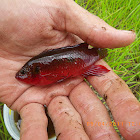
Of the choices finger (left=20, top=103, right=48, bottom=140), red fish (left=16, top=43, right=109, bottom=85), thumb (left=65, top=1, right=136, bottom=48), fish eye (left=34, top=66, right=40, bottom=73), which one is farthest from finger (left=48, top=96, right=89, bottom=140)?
thumb (left=65, top=1, right=136, bottom=48)

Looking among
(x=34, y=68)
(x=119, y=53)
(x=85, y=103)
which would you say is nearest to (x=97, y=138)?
(x=85, y=103)

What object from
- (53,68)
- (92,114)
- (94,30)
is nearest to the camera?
(92,114)

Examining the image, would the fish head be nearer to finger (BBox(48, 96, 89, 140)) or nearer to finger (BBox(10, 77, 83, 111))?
finger (BBox(10, 77, 83, 111))

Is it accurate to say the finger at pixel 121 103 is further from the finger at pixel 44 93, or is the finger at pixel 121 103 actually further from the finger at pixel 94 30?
the finger at pixel 94 30

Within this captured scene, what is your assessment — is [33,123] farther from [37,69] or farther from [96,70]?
[96,70]

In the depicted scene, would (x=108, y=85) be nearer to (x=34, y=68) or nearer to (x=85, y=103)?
(x=85, y=103)

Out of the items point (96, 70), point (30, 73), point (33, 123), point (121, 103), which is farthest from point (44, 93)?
point (121, 103)
